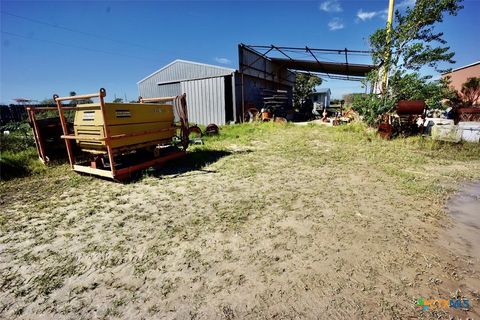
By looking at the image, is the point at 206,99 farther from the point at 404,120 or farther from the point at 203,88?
the point at 404,120

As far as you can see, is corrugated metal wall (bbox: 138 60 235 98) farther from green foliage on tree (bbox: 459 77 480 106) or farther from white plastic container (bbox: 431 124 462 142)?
green foliage on tree (bbox: 459 77 480 106)

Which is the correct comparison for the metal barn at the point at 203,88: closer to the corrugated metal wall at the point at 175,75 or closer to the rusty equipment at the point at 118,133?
the corrugated metal wall at the point at 175,75

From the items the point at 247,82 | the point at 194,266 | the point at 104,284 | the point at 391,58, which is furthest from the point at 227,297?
the point at 247,82

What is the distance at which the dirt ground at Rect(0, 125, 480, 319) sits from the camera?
6.41 feet

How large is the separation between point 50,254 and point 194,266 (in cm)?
169

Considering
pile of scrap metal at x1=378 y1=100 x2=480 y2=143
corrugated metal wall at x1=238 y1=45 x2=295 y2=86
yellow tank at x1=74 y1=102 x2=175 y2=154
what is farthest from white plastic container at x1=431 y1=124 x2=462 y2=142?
corrugated metal wall at x1=238 y1=45 x2=295 y2=86

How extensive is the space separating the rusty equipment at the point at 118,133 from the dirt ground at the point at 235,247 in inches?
16.3

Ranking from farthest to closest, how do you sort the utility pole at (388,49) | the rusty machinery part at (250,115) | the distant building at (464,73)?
the distant building at (464,73)
the rusty machinery part at (250,115)
the utility pole at (388,49)

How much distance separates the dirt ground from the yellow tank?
0.80 metres

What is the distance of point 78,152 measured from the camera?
6035 millimetres

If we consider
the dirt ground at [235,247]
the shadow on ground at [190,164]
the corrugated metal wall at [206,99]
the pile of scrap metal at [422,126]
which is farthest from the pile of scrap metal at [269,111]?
the dirt ground at [235,247]

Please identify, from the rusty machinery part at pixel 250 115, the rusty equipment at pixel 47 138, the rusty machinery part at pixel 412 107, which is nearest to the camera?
the rusty equipment at pixel 47 138

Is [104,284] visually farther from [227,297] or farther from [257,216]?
[257,216]

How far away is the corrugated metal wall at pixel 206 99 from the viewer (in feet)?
47.1
